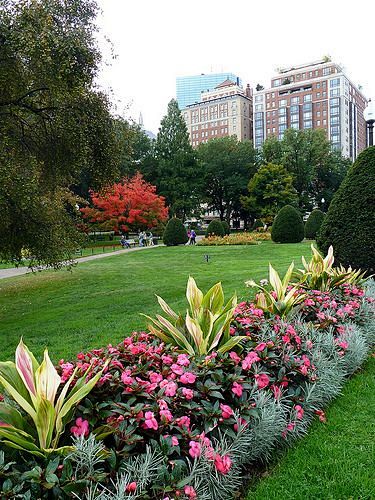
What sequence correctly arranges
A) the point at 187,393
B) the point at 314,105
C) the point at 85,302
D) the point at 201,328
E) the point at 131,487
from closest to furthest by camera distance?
the point at 131,487 → the point at 187,393 → the point at 201,328 → the point at 85,302 → the point at 314,105

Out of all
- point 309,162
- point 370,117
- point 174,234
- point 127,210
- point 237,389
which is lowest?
point 237,389

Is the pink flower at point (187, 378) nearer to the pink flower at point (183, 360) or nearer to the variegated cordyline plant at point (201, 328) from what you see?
the pink flower at point (183, 360)

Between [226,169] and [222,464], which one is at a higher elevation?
[226,169]

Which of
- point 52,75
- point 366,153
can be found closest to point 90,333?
point 52,75

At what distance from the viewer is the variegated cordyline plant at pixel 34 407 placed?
1.88 meters

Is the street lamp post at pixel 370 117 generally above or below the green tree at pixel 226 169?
below

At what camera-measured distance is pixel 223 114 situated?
113875 mm

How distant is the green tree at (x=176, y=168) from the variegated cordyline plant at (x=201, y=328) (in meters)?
40.9

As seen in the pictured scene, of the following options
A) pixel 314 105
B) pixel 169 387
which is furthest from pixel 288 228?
pixel 314 105

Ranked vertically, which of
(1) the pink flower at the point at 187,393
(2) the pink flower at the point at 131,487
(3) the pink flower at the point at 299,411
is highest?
(1) the pink flower at the point at 187,393

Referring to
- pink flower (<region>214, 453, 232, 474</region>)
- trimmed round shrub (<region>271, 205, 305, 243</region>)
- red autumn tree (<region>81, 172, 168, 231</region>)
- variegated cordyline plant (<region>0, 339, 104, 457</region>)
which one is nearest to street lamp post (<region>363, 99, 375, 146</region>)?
pink flower (<region>214, 453, 232, 474</region>)

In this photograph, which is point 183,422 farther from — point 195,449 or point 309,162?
point 309,162

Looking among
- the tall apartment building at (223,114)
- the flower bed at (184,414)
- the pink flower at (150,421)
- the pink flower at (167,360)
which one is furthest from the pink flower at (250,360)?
the tall apartment building at (223,114)

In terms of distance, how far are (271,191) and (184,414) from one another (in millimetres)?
40967
